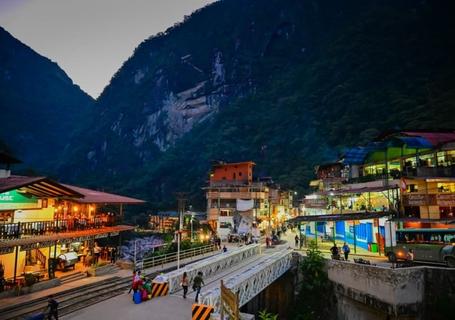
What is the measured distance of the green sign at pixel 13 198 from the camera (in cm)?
1703

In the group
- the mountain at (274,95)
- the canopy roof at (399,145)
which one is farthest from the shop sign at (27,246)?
the mountain at (274,95)

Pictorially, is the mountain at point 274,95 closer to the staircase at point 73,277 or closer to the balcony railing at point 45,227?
the balcony railing at point 45,227

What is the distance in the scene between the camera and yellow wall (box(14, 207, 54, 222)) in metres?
18.7

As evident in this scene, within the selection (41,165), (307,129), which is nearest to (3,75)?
(41,165)

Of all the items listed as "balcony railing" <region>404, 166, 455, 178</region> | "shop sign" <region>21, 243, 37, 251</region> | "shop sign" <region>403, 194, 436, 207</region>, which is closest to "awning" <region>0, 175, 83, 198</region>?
"shop sign" <region>21, 243, 37, 251</region>

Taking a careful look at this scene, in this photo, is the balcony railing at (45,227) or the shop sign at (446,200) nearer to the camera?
the balcony railing at (45,227)

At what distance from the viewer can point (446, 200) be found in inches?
845

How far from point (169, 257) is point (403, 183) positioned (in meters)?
19.2

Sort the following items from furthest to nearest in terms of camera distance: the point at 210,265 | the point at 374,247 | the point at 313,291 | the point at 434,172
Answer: the point at 374,247
the point at 434,172
the point at 313,291
the point at 210,265

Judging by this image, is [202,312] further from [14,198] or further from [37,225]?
[14,198]

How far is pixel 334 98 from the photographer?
10050 centimetres

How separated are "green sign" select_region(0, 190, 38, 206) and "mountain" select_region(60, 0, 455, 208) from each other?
53.8m

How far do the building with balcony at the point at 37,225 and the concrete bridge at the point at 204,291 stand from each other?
5504mm

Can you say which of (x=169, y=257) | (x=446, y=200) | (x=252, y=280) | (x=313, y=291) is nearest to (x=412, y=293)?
(x=313, y=291)
